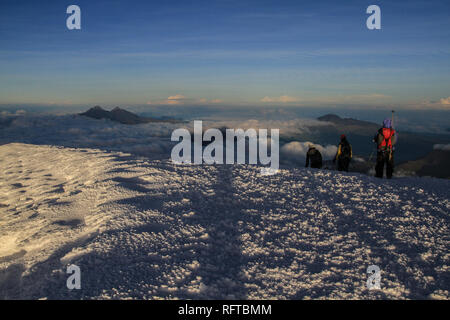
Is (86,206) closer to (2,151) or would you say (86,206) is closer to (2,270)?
(2,270)

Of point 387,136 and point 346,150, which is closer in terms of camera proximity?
point 387,136

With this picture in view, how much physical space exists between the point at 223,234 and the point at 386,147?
811 centimetres

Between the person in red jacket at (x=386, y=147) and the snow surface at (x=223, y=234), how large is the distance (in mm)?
1009

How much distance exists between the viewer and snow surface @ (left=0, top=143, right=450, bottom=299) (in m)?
5.26

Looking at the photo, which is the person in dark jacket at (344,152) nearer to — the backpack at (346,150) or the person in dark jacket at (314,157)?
the backpack at (346,150)

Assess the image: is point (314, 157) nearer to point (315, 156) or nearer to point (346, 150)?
point (315, 156)

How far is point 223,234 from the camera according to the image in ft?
22.8

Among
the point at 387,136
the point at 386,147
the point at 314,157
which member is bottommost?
the point at 314,157

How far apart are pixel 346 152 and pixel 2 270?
12695mm

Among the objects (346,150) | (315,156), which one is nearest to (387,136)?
(346,150)

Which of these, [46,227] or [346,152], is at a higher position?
[346,152]

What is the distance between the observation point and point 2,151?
18.0 metres

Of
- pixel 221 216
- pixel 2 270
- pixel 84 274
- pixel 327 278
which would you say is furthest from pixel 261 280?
pixel 2 270

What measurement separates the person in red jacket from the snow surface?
1.01 m
